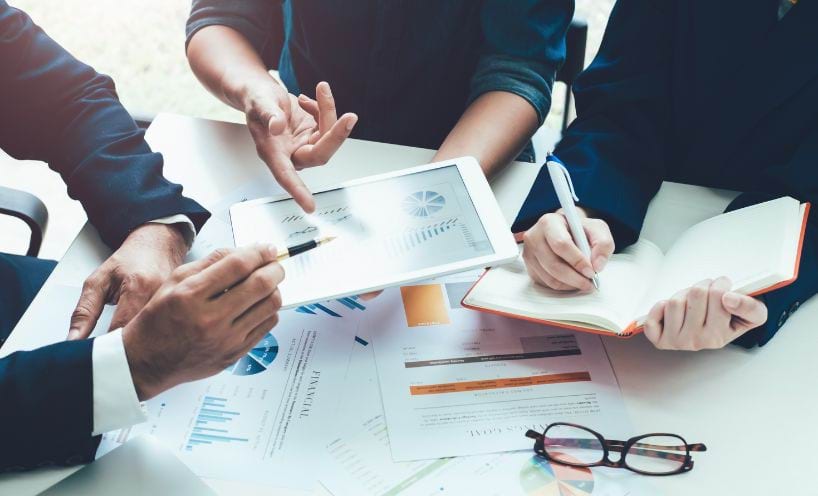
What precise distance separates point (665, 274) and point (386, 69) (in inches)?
27.2

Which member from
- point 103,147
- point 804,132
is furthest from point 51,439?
point 804,132

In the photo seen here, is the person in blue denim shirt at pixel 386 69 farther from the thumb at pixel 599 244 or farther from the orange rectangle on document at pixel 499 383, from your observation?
the orange rectangle on document at pixel 499 383

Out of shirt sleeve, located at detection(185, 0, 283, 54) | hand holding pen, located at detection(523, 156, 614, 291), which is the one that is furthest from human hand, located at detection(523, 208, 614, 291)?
shirt sleeve, located at detection(185, 0, 283, 54)

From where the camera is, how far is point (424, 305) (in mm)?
953

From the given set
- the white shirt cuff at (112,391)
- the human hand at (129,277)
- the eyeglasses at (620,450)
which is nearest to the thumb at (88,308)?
the human hand at (129,277)

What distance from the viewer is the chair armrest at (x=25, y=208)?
1091 millimetres

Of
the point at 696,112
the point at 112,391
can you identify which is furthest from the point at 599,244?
the point at 112,391

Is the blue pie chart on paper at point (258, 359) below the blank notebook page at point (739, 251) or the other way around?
below

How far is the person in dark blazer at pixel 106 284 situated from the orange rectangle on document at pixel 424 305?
0.23m

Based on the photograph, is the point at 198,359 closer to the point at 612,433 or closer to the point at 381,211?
the point at 381,211

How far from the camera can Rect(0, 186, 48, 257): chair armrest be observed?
109 centimetres

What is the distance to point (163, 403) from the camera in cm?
82

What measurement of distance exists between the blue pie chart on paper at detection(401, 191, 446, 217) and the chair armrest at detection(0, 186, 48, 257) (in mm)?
597

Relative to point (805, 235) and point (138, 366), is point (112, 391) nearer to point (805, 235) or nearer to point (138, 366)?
point (138, 366)
